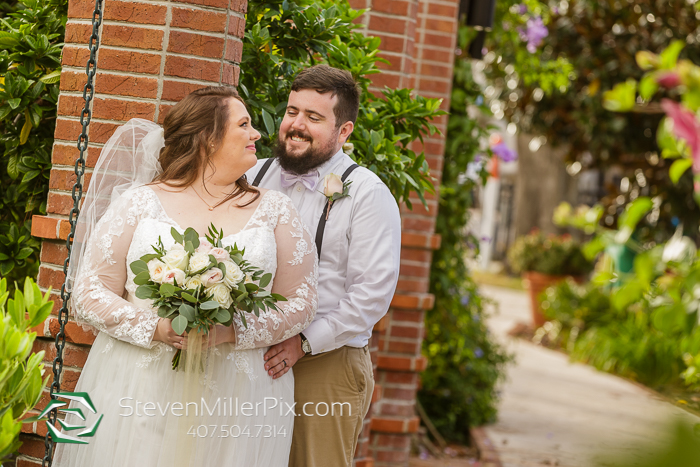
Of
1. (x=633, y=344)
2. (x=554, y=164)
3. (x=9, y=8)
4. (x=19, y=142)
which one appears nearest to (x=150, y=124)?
(x=19, y=142)

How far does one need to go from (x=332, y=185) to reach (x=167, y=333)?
2.81ft

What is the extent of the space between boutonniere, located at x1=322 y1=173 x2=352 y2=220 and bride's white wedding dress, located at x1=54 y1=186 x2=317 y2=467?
32 centimetres

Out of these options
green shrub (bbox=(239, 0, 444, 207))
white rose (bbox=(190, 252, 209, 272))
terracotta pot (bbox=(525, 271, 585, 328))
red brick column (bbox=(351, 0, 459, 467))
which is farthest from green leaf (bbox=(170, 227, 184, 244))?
terracotta pot (bbox=(525, 271, 585, 328))

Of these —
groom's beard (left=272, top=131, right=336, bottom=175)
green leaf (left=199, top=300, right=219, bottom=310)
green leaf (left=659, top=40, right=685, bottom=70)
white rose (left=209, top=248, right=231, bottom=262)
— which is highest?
groom's beard (left=272, top=131, right=336, bottom=175)

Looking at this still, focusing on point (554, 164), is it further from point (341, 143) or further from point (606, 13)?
point (341, 143)

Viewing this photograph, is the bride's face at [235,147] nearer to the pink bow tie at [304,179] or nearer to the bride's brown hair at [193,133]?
the bride's brown hair at [193,133]

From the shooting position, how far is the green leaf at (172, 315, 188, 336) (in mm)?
2029

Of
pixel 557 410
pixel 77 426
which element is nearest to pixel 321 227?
pixel 77 426

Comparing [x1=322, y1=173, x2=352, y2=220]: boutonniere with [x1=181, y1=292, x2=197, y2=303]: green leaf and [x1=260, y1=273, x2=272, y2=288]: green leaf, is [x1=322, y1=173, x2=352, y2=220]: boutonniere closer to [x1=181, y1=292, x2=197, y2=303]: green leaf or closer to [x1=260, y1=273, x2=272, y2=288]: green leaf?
[x1=260, y1=273, x2=272, y2=288]: green leaf

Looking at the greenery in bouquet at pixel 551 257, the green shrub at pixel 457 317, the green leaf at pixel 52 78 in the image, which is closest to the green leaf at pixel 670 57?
the green leaf at pixel 52 78

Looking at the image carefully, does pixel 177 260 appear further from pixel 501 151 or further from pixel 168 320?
pixel 501 151

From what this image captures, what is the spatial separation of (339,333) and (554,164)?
14664 mm

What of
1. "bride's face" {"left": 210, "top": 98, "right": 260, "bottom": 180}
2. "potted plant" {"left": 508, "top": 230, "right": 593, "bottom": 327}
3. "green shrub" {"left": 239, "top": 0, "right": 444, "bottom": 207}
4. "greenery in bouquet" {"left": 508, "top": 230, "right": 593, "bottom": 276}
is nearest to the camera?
"bride's face" {"left": 210, "top": 98, "right": 260, "bottom": 180}

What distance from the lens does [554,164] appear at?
53.8ft
